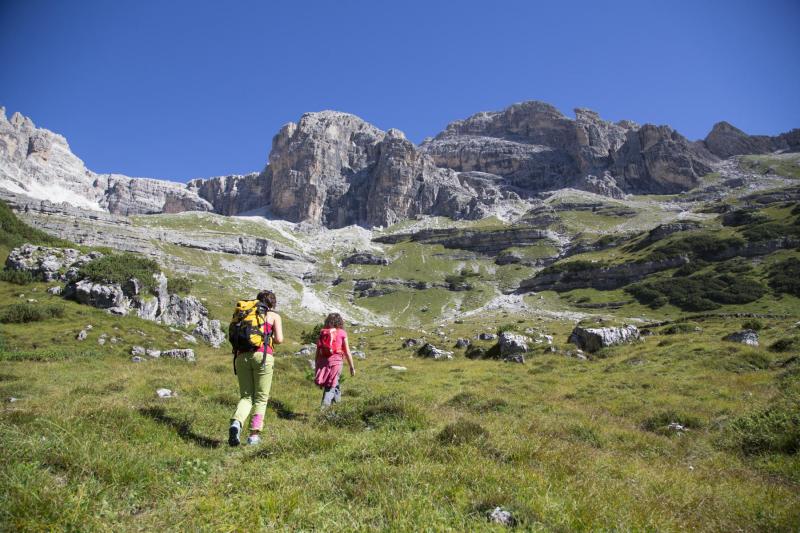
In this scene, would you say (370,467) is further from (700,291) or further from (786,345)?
(700,291)

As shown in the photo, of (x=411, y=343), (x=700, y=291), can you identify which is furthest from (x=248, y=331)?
(x=700, y=291)

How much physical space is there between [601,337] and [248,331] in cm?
2890

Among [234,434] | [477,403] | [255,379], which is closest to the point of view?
[234,434]

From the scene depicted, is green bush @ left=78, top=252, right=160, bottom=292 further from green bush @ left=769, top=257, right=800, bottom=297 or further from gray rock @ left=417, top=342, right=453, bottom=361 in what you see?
green bush @ left=769, top=257, right=800, bottom=297

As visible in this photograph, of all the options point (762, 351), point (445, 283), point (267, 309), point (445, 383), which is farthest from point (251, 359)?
point (445, 283)

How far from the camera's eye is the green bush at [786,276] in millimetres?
92500

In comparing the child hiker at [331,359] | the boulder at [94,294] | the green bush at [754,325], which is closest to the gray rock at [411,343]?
the boulder at [94,294]

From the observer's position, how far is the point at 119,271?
135 ft

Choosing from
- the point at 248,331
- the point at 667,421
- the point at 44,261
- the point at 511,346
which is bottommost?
the point at 511,346

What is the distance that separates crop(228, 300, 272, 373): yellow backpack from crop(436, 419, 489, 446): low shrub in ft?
13.0

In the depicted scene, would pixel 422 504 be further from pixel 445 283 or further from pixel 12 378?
pixel 445 283

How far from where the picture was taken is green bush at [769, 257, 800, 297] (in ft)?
303

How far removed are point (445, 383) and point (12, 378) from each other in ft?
54.8

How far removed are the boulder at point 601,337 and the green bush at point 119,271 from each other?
141ft
